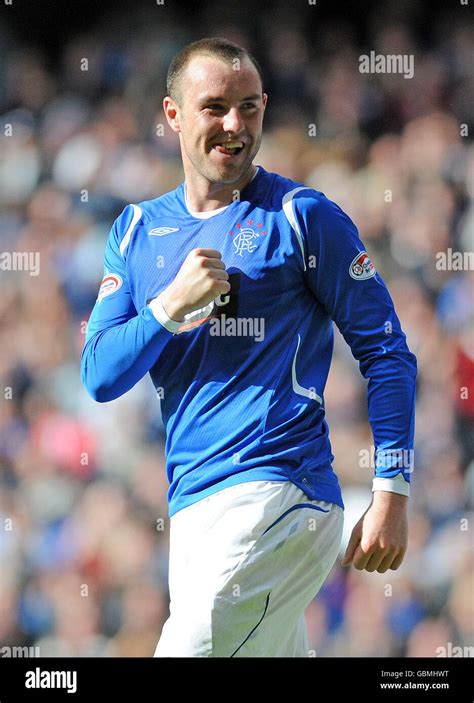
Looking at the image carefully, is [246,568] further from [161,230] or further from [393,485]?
[161,230]

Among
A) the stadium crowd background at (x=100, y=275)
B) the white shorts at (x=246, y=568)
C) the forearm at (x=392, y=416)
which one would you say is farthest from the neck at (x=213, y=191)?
the stadium crowd background at (x=100, y=275)

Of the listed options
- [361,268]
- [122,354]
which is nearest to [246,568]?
[122,354]

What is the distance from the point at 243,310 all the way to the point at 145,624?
240 centimetres

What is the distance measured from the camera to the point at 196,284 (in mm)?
2443

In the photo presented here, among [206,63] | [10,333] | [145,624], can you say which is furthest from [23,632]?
[206,63]

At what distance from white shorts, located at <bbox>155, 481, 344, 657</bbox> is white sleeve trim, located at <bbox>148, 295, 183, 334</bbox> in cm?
41

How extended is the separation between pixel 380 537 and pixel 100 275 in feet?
9.49

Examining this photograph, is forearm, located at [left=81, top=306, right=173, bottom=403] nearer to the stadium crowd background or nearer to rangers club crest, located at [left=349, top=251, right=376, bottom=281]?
rangers club crest, located at [left=349, top=251, right=376, bottom=281]

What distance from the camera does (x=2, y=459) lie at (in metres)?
4.94

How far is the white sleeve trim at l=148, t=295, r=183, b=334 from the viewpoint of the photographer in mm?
2506

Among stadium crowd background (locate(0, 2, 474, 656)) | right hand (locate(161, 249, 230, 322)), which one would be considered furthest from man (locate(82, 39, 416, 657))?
stadium crowd background (locate(0, 2, 474, 656))

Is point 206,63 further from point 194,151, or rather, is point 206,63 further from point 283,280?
point 283,280

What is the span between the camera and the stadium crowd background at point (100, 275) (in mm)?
4605

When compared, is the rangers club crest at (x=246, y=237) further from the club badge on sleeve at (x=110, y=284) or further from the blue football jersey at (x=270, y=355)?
the club badge on sleeve at (x=110, y=284)
